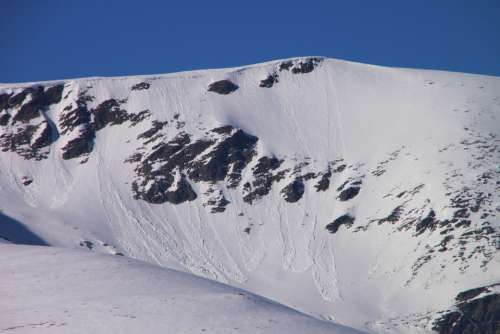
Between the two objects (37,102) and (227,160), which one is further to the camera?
(37,102)

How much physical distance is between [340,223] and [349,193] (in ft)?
19.6

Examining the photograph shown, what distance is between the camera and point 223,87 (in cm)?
14050

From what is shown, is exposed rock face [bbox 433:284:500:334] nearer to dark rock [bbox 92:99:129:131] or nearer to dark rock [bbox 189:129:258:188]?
dark rock [bbox 189:129:258:188]

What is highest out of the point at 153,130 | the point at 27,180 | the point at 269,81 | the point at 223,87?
the point at 269,81

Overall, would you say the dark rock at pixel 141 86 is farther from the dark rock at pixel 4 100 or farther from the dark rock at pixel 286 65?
the dark rock at pixel 286 65

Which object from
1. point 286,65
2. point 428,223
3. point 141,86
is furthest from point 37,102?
point 428,223

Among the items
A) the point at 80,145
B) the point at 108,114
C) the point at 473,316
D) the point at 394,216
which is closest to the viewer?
the point at 473,316

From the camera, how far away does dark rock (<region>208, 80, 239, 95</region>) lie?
140 m

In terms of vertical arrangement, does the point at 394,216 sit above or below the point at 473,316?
above

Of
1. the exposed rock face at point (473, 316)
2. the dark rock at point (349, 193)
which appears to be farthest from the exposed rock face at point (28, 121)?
the exposed rock face at point (473, 316)

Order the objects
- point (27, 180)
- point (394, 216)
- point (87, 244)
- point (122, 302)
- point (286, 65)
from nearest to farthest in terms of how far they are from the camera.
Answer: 1. point (122, 302)
2. point (87, 244)
3. point (394, 216)
4. point (27, 180)
5. point (286, 65)

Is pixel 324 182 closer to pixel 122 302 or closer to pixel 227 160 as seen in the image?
pixel 227 160

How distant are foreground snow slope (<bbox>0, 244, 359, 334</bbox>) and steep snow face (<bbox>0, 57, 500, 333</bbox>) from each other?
1825 inches

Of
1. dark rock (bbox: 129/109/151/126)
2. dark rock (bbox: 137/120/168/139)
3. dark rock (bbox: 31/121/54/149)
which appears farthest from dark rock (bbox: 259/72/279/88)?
dark rock (bbox: 31/121/54/149)
